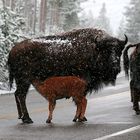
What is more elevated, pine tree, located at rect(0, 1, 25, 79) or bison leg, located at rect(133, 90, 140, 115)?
bison leg, located at rect(133, 90, 140, 115)

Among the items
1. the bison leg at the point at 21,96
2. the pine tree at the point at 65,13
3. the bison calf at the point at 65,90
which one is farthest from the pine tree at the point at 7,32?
the pine tree at the point at 65,13

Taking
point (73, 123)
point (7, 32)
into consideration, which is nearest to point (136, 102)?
point (73, 123)

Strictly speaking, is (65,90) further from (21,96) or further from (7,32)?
(7,32)

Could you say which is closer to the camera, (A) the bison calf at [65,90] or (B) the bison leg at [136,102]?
(A) the bison calf at [65,90]

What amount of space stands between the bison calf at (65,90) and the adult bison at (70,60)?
338 mm

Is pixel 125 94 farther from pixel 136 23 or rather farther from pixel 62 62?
pixel 136 23

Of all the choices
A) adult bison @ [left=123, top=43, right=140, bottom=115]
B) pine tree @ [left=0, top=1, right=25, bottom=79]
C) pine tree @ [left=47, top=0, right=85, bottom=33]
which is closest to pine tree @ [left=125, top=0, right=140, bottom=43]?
pine tree @ [left=47, top=0, right=85, bottom=33]

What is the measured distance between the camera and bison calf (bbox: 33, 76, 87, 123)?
1189cm

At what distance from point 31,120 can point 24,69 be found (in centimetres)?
111

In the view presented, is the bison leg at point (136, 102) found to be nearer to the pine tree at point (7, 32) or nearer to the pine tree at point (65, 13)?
the pine tree at point (7, 32)

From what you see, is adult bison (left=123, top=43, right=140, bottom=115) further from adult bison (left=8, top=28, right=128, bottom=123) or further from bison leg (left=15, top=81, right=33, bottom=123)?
bison leg (left=15, top=81, right=33, bottom=123)

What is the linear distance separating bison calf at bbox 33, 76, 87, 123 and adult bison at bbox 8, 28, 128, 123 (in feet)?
1.11

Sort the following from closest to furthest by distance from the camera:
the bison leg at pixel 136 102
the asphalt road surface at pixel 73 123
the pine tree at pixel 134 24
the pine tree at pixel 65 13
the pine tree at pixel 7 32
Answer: the asphalt road surface at pixel 73 123
the bison leg at pixel 136 102
the pine tree at pixel 7 32
the pine tree at pixel 65 13
the pine tree at pixel 134 24

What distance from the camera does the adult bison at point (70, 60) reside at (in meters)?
12.3
